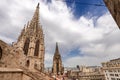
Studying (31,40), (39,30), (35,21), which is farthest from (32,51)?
(35,21)

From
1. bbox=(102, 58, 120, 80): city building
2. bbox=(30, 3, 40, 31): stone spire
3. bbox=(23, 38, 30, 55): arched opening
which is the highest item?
bbox=(30, 3, 40, 31): stone spire

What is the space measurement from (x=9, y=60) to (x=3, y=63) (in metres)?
0.93

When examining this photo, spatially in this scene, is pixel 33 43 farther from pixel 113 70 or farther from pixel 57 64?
pixel 113 70

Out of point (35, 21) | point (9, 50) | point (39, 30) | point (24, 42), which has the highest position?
point (35, 21)

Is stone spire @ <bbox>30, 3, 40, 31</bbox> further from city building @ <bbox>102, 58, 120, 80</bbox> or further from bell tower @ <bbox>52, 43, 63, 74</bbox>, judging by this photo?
city building @ <bbox>102, 58, 120, 80</bbox>

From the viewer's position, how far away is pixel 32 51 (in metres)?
46.1

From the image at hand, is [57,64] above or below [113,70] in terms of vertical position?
above

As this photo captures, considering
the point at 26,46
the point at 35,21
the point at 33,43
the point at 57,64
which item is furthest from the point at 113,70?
the point at 35,21

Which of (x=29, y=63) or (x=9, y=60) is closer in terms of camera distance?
(x=9, y=60)

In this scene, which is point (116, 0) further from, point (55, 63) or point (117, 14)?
point (55, 63)

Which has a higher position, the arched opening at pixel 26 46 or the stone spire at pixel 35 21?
the stone spire at pixel 35 21

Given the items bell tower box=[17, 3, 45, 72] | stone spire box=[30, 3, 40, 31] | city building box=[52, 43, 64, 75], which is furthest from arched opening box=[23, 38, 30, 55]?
city building box=[52, 43, 64, 75]

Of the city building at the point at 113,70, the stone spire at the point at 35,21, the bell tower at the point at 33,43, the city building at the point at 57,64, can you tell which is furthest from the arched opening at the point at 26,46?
the city building at the point at 113,70

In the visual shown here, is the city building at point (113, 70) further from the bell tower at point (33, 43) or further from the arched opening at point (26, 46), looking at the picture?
the arched opening at point (26, 46)
